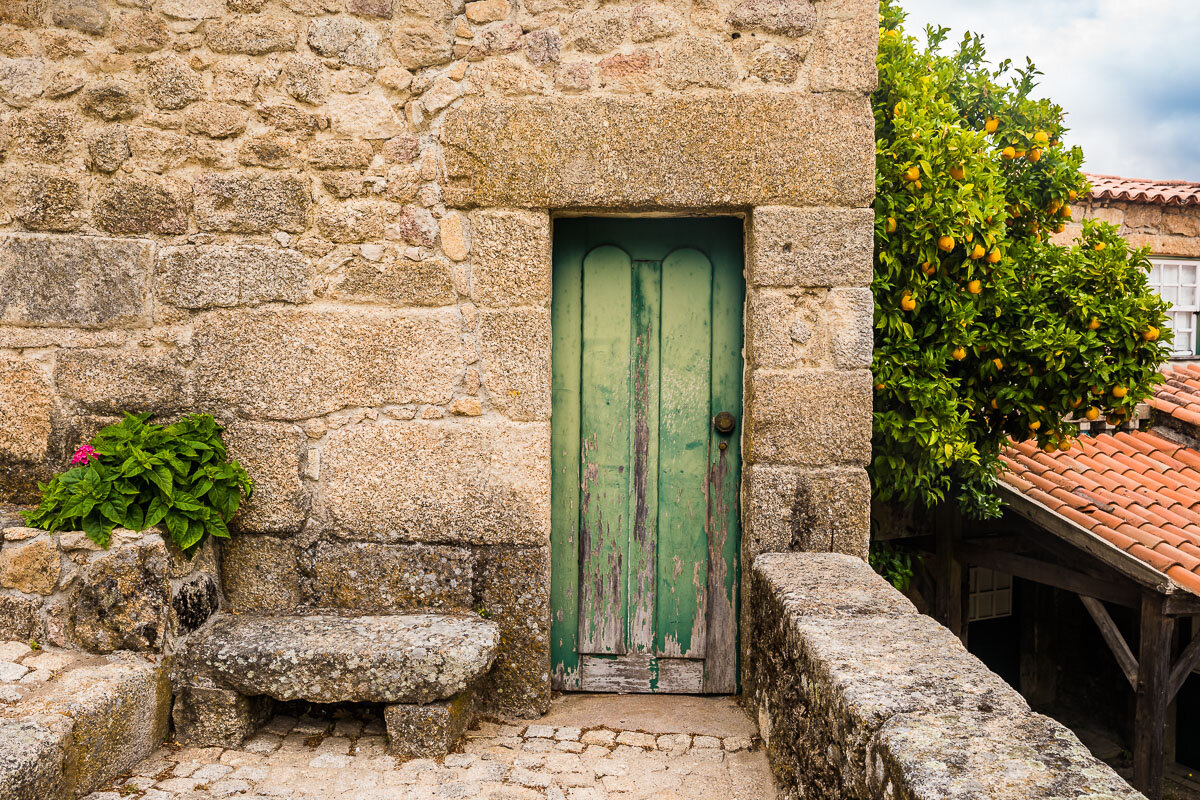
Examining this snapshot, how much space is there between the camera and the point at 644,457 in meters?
3.10

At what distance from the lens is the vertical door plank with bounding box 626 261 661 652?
3.07 m

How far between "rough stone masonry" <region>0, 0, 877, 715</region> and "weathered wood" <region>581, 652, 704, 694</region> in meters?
0.34

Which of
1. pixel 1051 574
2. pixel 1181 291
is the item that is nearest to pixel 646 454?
pixel 1051 574

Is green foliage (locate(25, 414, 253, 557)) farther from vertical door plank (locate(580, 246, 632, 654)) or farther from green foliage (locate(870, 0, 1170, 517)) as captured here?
green foliage (locate(870, 0, 1170, 517))

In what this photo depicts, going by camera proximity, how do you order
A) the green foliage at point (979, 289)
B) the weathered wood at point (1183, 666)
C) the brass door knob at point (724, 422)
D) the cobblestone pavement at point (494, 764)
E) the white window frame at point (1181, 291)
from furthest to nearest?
the white window frame at point (1181, 291), the weathered wood at point (1183, 666), the green foliage at point (979, 289), the brass door knob at point (724, 422), the cobblestone pavement at point (494, 764)

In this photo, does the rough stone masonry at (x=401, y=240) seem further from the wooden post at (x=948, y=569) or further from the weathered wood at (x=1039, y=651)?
the weathered wood at (x=1039, y=651)

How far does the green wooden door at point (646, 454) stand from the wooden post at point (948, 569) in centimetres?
396

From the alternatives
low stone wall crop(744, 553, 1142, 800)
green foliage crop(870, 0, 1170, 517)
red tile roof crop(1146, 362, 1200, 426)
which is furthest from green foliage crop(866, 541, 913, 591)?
red tile roof crop(1146, 362, 1200, 426)

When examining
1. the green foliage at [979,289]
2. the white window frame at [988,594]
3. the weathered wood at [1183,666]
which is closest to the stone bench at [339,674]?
the green foliage at [979,289]

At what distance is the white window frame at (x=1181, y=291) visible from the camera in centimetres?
888

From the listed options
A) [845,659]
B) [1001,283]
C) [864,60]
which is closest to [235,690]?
[845,659]

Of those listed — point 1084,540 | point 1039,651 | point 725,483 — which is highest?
point 725,483

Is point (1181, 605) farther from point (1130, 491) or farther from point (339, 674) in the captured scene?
point (339, 674)

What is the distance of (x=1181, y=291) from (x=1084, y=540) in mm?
5841
